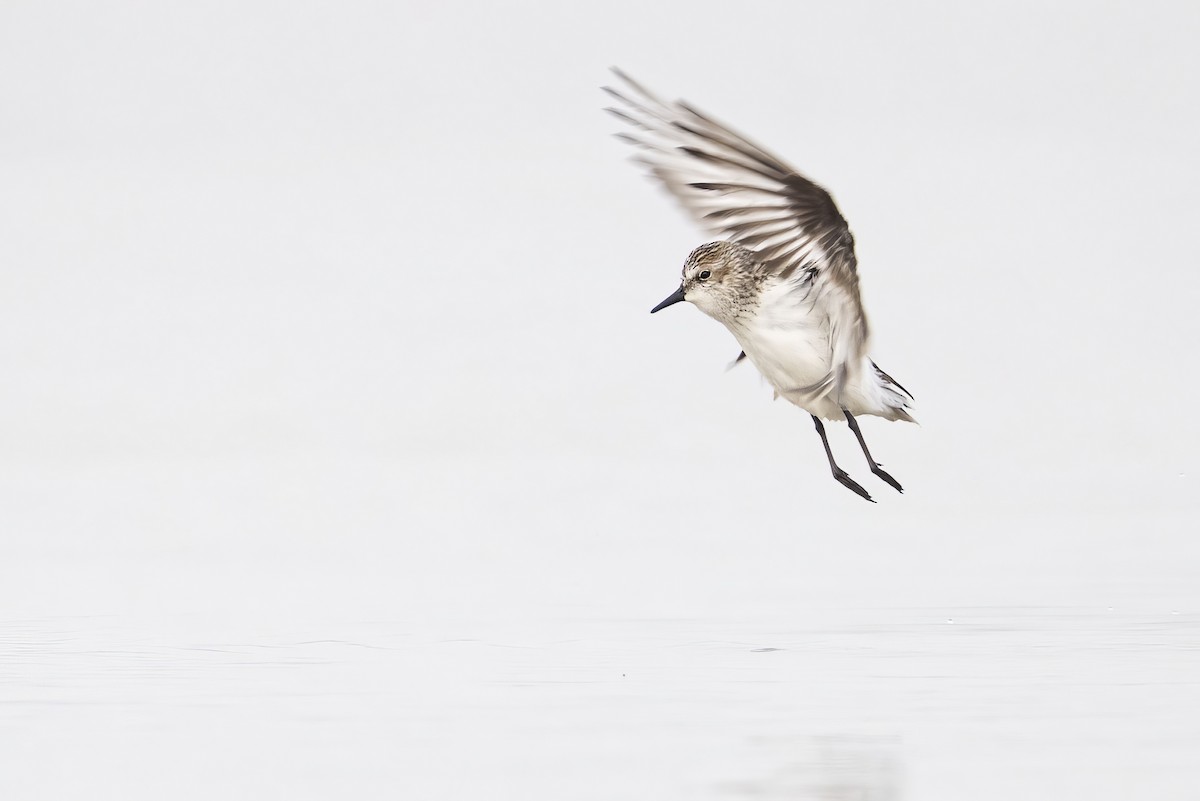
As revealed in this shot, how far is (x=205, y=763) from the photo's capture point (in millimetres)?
5934

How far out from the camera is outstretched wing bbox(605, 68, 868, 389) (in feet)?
25.5

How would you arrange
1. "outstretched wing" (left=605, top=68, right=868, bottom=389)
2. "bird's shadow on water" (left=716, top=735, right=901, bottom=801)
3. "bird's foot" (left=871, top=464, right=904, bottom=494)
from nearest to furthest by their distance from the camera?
"bird's shadow on water" (left=716, top=735, right=901, bottom=801), "outstretched wing" (left=605, top=68, right=868, bottom=389), "bird's foot" (left=871, top=464, right=904, bottom=494)

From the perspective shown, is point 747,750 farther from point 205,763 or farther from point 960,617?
point 960,617

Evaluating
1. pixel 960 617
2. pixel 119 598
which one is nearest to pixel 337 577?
pixel 119 598

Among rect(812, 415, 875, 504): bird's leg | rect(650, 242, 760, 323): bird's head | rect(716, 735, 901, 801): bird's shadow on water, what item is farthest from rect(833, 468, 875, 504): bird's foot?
rect(716, 735, 901, 801): bird's shadow on water

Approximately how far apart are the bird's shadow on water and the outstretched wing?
2.55 m

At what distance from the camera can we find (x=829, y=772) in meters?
5.62

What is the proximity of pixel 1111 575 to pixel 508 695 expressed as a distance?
4596mm

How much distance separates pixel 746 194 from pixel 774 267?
446mm

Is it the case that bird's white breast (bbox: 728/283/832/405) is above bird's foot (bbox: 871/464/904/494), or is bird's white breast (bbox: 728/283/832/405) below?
above

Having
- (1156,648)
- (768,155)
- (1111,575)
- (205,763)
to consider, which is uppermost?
(768,155)

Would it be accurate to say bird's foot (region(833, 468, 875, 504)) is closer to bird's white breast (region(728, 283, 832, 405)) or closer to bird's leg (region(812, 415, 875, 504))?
bird's leg (region(812, 415, 875, 504))

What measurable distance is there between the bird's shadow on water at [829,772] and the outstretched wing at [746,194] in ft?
8.35

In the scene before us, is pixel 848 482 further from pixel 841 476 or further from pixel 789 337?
pixel 789 337
